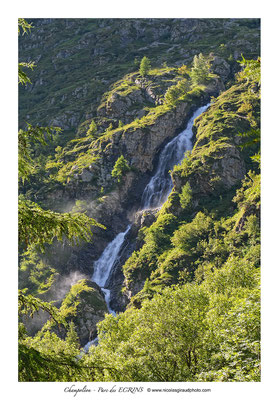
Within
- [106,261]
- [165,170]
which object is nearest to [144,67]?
[165,170]

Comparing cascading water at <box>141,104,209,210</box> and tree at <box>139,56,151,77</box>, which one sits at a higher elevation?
tree at <box>139,56,151,77</box>

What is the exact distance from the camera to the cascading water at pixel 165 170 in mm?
66438

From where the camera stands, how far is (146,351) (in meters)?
Answer: 15.3

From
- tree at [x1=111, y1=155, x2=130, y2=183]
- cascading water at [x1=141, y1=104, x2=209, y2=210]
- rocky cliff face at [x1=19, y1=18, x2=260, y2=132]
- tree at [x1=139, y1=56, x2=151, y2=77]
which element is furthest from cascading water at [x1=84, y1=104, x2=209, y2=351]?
rocky cliff face at [x1=19, y1=18, x2=260, y2=132]

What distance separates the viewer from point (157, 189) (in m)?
67.8

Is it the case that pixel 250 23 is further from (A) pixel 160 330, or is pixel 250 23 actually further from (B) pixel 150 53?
(A) pixel 160 330

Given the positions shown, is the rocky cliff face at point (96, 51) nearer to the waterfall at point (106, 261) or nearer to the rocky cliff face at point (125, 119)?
the rocky cliff face at point (125, 119)

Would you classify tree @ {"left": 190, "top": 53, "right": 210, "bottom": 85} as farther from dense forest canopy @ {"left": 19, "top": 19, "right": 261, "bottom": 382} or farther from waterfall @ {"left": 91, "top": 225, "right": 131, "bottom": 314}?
waterfall @ {"left": 91, "top": 225, "right": 131, "bottom": 314}

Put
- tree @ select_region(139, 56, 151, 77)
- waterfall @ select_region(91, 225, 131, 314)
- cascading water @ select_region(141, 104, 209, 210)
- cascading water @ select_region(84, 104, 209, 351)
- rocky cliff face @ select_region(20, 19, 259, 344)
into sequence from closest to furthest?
waterfall @ select_region(91, 225, 131, 314)
cascading water @ select_region(84, 104, 209, 351)
rocky cliff face @ select_region(20, 19, 259, 344)
cascading water @ select_region(141, 104, 209, 210)
tree @ select_region(139, 56, 151, 77)

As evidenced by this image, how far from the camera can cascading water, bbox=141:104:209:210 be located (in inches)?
2616

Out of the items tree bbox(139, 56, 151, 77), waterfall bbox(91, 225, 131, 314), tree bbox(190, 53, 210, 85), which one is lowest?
waterfall bbox(91, 225, 131, 314)

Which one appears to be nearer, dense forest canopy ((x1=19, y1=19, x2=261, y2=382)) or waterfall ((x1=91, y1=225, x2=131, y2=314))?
dense forest canopy ((x1=19, y1=19, x2=261, y2=382))

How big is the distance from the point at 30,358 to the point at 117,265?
5273 centimetres
